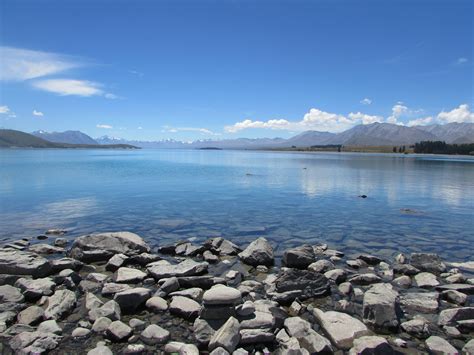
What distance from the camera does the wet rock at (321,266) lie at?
15.8 m

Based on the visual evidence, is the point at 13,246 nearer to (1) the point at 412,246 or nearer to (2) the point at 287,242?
(2) the point at 287,242

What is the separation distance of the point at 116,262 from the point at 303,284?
30.1ft

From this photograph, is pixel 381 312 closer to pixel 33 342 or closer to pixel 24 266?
pixel 33 342

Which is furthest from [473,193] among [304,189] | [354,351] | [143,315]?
[143,315]

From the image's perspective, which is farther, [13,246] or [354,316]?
[13,246]

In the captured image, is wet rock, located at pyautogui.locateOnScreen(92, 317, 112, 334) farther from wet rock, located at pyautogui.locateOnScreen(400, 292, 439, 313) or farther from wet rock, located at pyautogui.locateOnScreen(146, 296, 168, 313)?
wet rock, located at pyautogui.locateOnScreen(400, 292, 439, 313)

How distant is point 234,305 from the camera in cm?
1101

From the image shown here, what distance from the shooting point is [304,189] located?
49344 millimetres

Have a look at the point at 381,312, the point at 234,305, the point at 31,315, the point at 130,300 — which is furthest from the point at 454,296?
the point at 31,315

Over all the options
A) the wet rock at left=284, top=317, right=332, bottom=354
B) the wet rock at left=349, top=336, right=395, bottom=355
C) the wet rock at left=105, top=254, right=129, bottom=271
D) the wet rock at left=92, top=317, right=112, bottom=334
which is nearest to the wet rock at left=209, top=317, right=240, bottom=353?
the wet rock at left=284, top=317, right=332, bottom=354

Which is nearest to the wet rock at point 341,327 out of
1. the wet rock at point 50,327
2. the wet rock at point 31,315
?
the wet rock at point 50,327

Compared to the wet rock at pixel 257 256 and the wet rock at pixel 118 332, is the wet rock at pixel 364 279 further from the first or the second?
the wet rock at pixel 118 332

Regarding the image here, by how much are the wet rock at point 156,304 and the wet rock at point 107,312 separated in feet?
3.42

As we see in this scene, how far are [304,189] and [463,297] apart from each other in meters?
36.7
